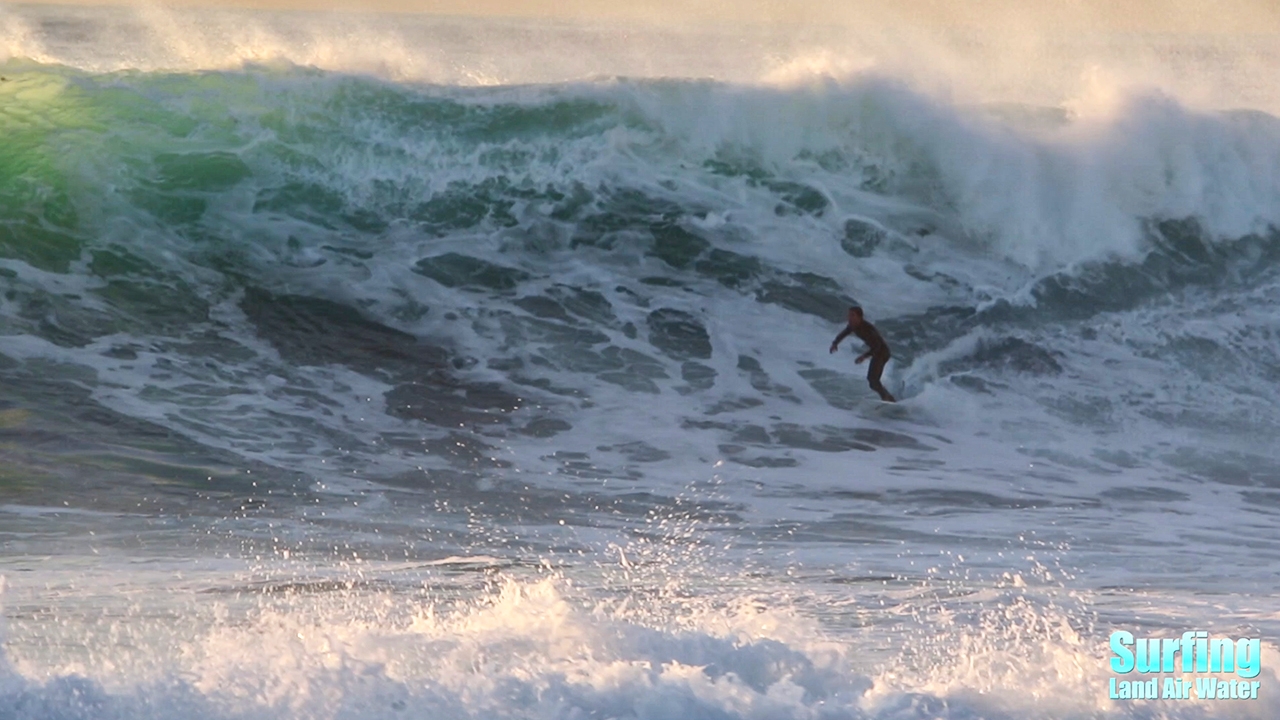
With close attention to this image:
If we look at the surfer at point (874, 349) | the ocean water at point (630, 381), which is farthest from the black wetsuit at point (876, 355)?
the ocean water at point (630, 381)

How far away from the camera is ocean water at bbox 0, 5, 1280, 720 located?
5.23m

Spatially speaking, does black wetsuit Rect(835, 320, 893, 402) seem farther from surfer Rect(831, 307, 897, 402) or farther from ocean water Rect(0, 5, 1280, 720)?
ocean water Rect(0, 5, 1280, 720)

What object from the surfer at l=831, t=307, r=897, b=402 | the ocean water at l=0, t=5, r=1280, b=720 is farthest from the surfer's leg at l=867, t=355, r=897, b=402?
the ocean water at l=0, t=5, r=1280, b=720

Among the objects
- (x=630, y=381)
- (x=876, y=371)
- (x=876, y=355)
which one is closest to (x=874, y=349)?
(x=876, y=355)

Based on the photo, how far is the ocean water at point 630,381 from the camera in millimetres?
5234

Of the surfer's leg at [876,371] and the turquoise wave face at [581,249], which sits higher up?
the turquoise wave face at [581,249]

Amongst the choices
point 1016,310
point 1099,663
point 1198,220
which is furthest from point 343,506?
point 1198,220

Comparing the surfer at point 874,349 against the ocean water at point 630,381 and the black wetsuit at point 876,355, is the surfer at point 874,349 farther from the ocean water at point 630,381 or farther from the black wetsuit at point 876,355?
the ocean water at point 630,381

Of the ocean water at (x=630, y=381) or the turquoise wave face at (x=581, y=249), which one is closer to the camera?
the ocean water at (x=630, y=381)

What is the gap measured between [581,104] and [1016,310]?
178 inches

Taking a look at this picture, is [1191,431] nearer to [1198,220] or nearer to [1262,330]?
[1262,330]

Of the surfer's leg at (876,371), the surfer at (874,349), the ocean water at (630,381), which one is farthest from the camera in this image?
the surfer's leg at (876,371)

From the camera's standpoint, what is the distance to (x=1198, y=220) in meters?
14.2

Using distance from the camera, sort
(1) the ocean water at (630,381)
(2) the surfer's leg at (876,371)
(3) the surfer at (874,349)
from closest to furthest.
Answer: (1) the ocean water at (630,381) → (3) the surfer at (874,349) → (2) the surfer's leg at (876,371)
